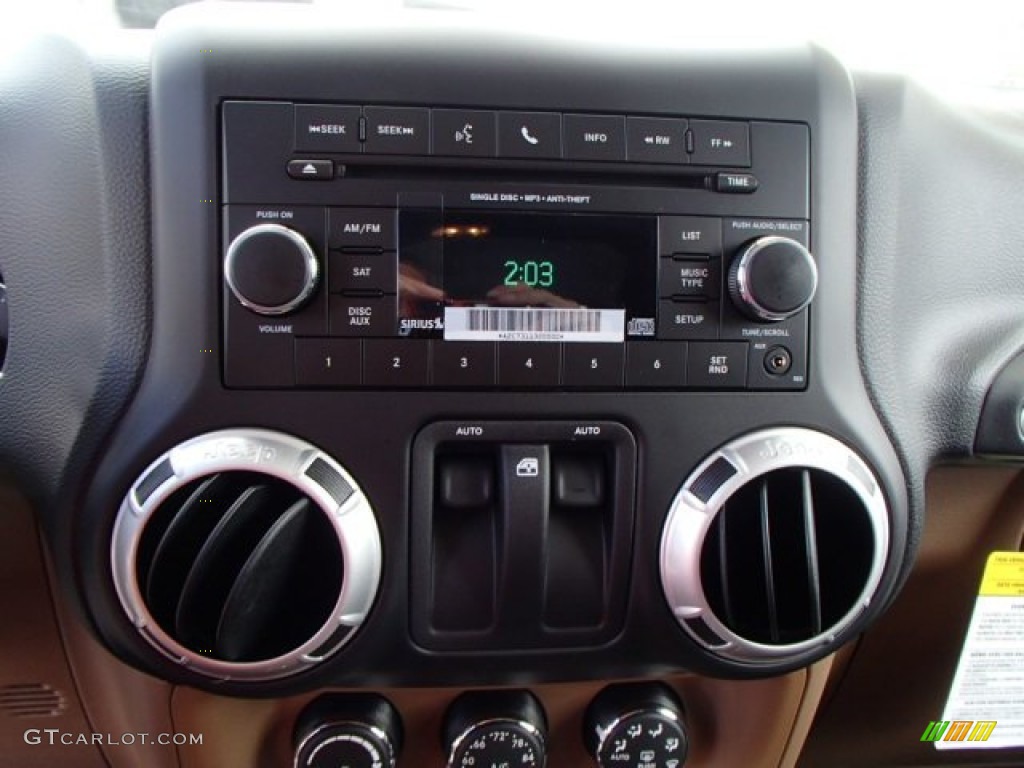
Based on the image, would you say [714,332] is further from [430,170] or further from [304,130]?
[304,130]

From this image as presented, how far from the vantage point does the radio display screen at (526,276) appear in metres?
0.69

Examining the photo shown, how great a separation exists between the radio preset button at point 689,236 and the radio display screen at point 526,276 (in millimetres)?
10

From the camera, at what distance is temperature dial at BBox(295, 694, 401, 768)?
2.45 ft

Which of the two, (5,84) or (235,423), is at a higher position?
(5,84)

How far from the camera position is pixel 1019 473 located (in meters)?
0.92

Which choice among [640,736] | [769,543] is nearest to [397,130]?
[769,543]

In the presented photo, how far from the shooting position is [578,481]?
749 mm

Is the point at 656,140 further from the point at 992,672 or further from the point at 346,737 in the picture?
the point at 992,672

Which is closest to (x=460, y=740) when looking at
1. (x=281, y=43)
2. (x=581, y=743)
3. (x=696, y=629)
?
(x=581, y=743)

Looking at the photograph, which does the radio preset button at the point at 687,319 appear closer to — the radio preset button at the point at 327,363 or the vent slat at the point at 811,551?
the vent slat at the point at 811,551

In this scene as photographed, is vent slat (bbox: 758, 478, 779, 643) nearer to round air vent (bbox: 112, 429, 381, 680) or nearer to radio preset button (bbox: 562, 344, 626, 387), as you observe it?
radio preset button (bbox: 562, 344, 626, 387)

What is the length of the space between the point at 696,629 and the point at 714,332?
0.29 m

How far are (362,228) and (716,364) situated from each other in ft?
1.15

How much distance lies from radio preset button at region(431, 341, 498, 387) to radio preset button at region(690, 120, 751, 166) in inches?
10.4
